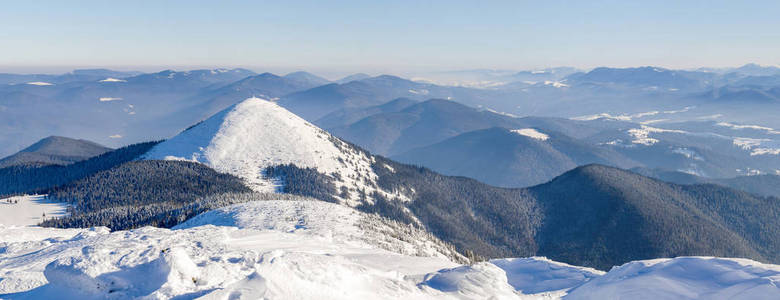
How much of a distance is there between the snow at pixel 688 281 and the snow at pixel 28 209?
472ft

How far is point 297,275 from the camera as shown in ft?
109

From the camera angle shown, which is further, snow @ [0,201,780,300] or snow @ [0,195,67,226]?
snow @ [0,195,67,226]

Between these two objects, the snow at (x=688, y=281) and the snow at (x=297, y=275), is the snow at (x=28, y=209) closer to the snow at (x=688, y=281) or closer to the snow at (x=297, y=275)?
the snow at (x=297, y=275)

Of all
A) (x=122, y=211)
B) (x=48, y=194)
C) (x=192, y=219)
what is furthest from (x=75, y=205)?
(x=192, y=219)

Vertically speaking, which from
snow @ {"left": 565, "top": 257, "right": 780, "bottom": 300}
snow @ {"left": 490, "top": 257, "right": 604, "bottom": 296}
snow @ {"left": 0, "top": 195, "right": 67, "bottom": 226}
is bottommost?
snow @ {"left": 0, "top": 195, "right": 67, "bottom": 226}

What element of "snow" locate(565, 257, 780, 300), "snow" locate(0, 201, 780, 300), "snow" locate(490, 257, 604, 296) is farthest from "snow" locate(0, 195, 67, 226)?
"snow" locate(565, 257, 780, 300)

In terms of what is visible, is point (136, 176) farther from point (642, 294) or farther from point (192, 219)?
point (642, 294)

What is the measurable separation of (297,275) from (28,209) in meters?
142

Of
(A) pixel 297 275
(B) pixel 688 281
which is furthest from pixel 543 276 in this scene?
(A) pixel 297 275

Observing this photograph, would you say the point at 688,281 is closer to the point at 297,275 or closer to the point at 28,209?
the point at 297,275

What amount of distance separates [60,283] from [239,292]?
1583 cm

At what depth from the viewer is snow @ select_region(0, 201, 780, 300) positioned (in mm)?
32219

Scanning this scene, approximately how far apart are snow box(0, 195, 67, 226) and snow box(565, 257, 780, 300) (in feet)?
472

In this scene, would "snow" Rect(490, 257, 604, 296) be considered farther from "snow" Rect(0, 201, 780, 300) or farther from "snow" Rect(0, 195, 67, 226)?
"snow" Rect(0, 195, 67, 226)
